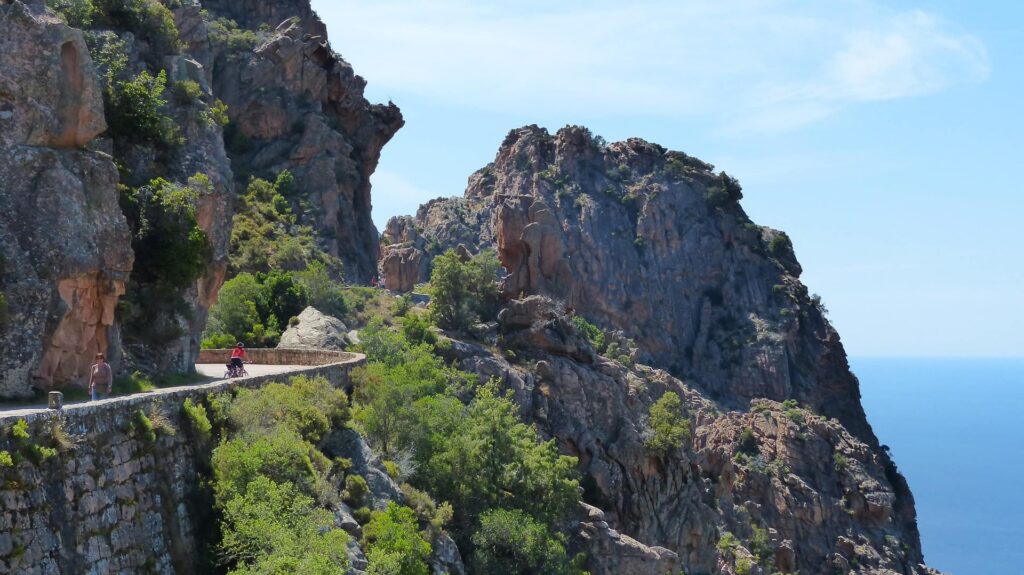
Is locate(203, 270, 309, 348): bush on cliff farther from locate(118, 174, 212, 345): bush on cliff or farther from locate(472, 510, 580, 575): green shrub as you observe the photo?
locate(118, 174, 212, 345): bush on cliff

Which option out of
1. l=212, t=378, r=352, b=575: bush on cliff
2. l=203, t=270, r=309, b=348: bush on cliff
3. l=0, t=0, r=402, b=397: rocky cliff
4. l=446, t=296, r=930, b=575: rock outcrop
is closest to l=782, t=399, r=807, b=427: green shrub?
l=446, t=296, r=930, b=575: rock outcrop

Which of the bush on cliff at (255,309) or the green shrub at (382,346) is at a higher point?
the bush on cliff at (255,309)

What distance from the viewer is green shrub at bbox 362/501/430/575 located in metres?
28.6

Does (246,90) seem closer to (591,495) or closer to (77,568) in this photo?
(591,495)

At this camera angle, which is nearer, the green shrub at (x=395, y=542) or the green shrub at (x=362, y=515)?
the green shrub at (x=395, y=542)

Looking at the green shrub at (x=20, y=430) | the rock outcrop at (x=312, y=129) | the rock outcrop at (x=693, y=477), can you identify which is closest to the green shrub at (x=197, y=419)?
the green shrub at (x=20, y=430)

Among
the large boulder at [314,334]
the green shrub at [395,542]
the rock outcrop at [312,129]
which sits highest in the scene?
the rock outcrop at [312,129]

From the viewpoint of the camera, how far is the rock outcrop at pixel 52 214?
83.8 ft

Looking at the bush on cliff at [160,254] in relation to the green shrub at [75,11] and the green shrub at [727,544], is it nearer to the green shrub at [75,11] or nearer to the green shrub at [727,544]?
the green shrub at [75,11]

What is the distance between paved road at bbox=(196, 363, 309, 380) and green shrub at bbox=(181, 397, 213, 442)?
890 centimetres

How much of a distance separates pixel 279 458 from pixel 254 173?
66.4 meters

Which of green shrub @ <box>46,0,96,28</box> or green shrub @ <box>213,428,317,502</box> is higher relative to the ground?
green shrub @ <box>46,0,96,28</box>

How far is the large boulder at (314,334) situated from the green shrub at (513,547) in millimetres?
13682

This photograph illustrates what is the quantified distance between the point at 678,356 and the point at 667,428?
76.6 metres
